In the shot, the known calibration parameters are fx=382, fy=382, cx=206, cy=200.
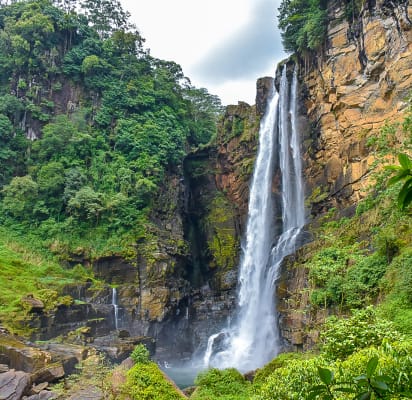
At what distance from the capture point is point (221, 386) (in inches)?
397

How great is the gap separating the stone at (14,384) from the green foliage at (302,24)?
21.5m

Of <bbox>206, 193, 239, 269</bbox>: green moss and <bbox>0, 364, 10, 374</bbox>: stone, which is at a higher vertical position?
<bbox>206, 193, 239, 269</bbox>: green moss

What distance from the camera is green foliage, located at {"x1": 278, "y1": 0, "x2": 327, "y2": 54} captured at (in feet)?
73.2

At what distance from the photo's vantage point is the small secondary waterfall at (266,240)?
18.4 meters

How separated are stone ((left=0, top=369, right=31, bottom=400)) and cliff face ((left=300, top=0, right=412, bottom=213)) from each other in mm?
15610

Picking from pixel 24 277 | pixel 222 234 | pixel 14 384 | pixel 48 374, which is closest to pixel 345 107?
pixel 222 234

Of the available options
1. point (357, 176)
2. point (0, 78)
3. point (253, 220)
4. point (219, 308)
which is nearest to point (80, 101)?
point (0, 78)

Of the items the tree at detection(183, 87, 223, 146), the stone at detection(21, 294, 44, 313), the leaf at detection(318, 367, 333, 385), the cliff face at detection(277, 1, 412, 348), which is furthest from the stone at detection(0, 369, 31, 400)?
the tree at detection(183, 87, 223, 146)

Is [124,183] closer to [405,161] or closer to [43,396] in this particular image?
[43,396]

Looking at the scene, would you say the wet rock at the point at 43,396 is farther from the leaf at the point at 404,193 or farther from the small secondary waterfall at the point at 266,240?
the leaf at the point at 404,193

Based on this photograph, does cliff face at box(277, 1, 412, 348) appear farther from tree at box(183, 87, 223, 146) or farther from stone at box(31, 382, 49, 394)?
tree at box(183, 87, 223, 146)

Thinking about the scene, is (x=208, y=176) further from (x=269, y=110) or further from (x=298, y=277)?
(x=298, y=277)

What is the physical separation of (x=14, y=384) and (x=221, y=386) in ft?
18.8

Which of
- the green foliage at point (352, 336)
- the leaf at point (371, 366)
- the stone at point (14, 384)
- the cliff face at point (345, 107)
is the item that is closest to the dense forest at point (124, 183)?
the green foliage at point (352, 336)
